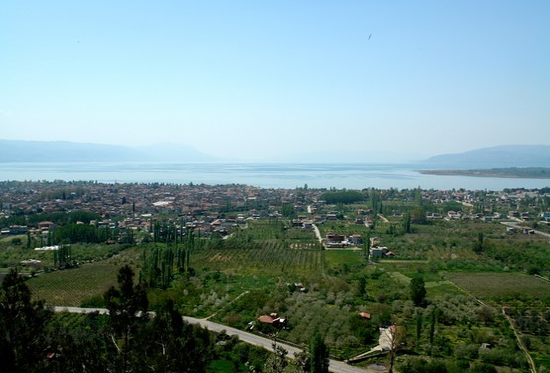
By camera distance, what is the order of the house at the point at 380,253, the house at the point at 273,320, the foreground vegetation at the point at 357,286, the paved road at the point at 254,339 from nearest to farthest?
1. the paved road at the point at 254,339
2. the foreground vegetation at the point at 357,286
3. the house at the point at 273,320
4. the house at the point at 380,253

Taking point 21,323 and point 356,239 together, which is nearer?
point 21,323

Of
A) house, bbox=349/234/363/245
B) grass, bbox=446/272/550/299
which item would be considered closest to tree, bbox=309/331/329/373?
grass, bbox=446/272/550/299

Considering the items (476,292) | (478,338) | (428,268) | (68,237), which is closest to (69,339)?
(478,338)

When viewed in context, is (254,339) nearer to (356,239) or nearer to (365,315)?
(365,315)

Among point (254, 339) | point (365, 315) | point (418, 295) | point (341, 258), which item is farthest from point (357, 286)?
point (341, 258)

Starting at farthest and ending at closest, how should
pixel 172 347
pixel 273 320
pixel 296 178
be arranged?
1. pixel 296 178
2. pixel 273 320
3. pixel 172 347

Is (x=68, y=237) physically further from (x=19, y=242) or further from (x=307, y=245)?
(x=307, y=245)

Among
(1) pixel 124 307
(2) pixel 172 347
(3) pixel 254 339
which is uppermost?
(1) pixel 124 307

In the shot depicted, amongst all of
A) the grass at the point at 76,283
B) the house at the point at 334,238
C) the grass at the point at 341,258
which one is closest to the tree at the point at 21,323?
the grass at the point at 76,283

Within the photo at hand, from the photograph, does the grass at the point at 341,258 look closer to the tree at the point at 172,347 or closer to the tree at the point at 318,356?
the tree at the point at 318,356

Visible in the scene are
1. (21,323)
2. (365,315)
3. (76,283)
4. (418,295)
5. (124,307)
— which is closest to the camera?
(21,323)
